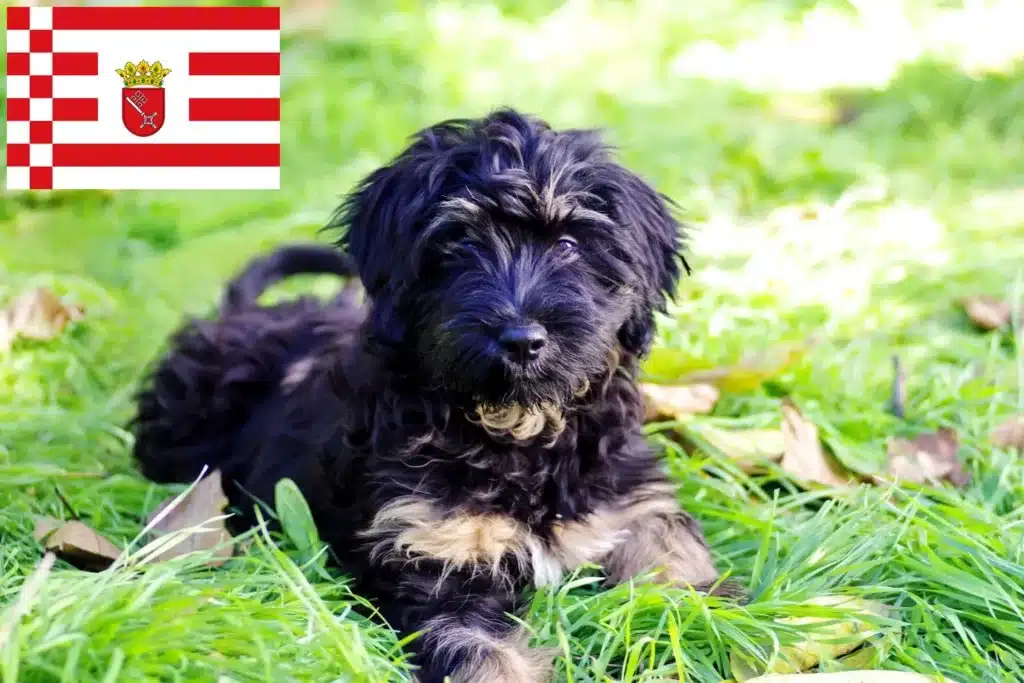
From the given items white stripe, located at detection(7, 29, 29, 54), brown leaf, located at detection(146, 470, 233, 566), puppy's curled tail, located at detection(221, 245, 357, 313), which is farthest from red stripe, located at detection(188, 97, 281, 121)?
brown leaf, located at detection(146, 470, 233, 566)

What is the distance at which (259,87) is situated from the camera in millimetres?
5062

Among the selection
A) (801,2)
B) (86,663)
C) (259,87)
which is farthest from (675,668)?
(801,2)

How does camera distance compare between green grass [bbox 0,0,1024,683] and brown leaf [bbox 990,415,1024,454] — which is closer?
green grass [bbox 0,0,1024,683]

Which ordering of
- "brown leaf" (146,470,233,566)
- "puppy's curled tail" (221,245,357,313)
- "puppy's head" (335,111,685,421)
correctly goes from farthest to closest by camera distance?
1. "puppy's curled tail" (221,245,357,313)
2. "brown leaf" (146,470,233,566)
3. "puppy's head" (335,111,685,421)

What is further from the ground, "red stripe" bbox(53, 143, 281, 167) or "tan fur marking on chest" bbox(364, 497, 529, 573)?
"red stripe" bbox(53, 143, 281, 167)

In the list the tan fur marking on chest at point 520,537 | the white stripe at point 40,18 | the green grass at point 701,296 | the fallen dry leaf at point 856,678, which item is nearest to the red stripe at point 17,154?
the white stripe at point 40,18

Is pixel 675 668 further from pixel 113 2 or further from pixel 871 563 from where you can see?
pixel 113 2

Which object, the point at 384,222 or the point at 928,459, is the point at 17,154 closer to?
the point at 384,222

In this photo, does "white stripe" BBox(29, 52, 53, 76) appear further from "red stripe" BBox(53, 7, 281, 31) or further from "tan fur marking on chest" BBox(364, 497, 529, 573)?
"tan fur marking on chest" BBox(364, 497, 529, 573)

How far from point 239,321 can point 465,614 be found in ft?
7.54

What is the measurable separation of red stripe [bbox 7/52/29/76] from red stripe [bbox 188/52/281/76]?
84cm

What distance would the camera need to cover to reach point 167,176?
16.7ft

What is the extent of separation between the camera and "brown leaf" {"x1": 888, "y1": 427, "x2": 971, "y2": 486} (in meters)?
4.02

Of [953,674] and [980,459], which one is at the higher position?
[980,459]
